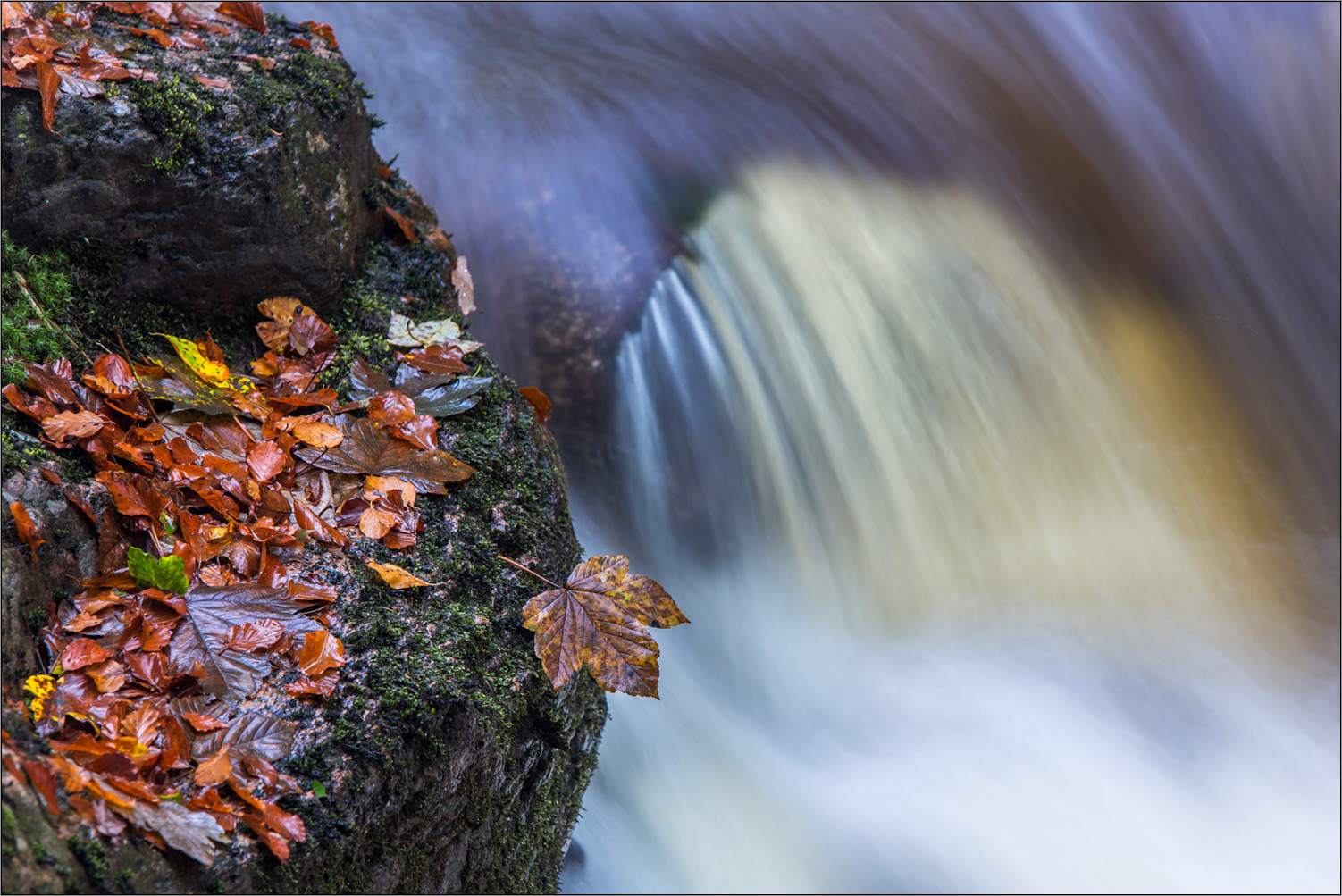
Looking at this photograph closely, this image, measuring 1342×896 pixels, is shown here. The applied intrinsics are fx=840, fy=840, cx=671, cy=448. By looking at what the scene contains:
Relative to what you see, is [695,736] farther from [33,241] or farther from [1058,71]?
[1058,71]

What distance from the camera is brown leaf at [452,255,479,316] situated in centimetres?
288

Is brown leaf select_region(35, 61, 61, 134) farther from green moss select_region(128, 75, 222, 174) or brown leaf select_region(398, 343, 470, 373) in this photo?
brown leaf select_region(398, 343, 470, 373)

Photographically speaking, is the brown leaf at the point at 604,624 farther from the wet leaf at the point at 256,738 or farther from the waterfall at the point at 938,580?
the waterfall at the point at 938,580

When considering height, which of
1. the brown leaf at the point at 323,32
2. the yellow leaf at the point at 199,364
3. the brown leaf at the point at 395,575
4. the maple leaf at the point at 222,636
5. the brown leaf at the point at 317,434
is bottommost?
the maple leaf at the point at 222,636

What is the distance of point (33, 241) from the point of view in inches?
80.6

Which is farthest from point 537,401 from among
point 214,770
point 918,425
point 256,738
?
point 918,425

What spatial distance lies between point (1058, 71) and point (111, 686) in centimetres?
638

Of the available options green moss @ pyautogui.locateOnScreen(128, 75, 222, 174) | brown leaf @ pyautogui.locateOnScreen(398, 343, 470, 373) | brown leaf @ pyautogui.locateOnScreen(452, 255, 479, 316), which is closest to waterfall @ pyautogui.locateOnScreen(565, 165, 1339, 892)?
brown leaf @ pyautogui.locateOnScreen(452, 255, 479, 316)

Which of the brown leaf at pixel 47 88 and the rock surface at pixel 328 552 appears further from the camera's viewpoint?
the brown leaf at pixel 47 88

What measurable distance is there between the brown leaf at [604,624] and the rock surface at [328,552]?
0.08 metres

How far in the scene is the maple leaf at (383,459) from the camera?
6.64ft

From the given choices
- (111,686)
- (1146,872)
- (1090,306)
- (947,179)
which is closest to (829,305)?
(947,179)

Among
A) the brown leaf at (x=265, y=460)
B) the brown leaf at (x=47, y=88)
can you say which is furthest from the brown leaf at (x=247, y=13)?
the brown leaf at (x=265, y=460)

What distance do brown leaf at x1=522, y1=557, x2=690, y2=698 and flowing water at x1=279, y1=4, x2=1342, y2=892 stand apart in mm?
1594
